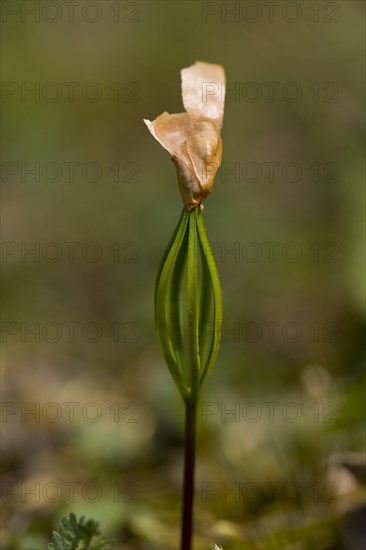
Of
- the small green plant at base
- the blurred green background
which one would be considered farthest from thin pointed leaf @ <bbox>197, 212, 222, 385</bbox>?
the blurred green background

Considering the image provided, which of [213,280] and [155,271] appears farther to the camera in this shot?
[155,271]

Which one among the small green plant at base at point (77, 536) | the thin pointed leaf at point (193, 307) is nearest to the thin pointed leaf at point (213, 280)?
the thin pointed leaf at point (193, 307)

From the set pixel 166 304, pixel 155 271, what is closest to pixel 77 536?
pixel 166 304

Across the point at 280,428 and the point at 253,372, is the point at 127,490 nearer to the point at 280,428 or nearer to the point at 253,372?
the point at 280,428

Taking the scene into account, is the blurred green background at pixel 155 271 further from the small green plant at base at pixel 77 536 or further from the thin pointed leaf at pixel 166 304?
the thin pointed leaf at pixel 166 304

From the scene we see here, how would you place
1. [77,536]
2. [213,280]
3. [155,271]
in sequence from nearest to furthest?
[213,280] < [77,536] < [155,271]

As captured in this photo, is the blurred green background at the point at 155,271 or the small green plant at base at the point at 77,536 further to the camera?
the blurred green background at the point at 155,271

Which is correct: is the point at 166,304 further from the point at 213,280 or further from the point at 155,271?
the point at 155,271
